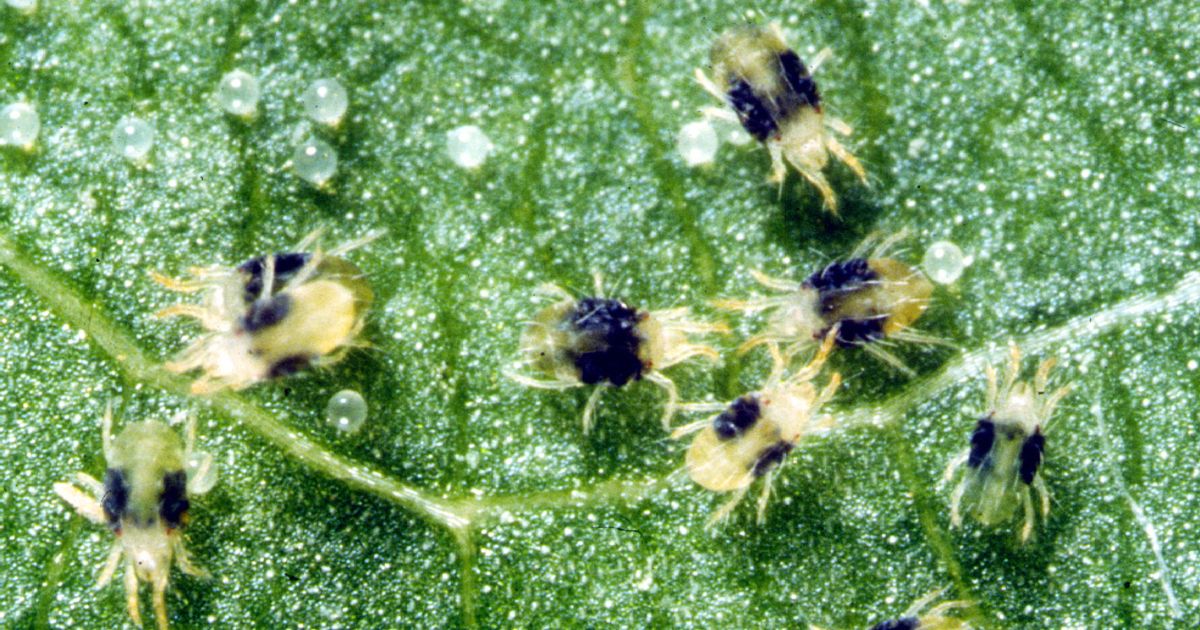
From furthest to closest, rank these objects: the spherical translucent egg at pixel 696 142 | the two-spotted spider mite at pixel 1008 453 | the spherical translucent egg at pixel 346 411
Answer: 1. the spherical translucent egg at pixel 696 142
2. the spherical translucent egg at pixel 346 411
3. the two-spotted spider mite at pixel 1008 453

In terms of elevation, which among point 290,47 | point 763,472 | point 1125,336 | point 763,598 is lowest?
point 763,598

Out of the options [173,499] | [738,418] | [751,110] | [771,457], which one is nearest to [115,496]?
[173,499]

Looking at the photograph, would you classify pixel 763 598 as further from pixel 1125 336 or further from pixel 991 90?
pixel 991 90

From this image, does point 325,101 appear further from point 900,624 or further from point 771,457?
point 900,624

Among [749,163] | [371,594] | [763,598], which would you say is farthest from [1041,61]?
[371,594]

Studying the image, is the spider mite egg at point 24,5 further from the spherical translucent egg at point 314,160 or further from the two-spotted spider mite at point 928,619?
the two-spotted spider mite at point 928,619

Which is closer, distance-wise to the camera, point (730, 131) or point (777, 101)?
point (777, 101)

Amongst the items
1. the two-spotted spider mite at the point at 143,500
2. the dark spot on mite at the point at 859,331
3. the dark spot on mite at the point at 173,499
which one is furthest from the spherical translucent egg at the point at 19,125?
the dark spot on mite at the point at 859,331
